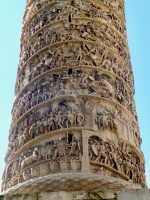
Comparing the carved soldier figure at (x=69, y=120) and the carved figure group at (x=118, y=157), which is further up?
the carved soldier figure at (x=69, y=120)

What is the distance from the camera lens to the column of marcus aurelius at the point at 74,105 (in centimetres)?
464

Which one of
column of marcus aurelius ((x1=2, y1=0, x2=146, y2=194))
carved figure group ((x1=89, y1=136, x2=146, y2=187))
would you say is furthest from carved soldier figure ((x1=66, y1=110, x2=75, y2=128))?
carved figure group ((x1=89, y1=136, x2=146, y2=187))

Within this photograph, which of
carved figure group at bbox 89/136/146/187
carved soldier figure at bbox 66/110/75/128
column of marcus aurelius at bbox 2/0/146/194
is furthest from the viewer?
carved soldier figure at bbox 66/110/75/128

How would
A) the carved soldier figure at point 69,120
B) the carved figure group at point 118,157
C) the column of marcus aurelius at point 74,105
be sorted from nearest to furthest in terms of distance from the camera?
the column of marcus aurelius at point 74,105, the carved figure group at point 118,157, the carved soldier figure at point 69,120

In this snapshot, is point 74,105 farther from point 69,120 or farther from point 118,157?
point 118,157

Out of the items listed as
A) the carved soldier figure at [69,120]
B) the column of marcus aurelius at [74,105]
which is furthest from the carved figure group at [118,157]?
the carved soldier figure at [69,120]

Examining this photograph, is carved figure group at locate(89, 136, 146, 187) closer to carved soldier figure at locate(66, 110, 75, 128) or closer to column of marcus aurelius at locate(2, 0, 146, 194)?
column of marcus aurelius at locate(2, 0, 146, 194)

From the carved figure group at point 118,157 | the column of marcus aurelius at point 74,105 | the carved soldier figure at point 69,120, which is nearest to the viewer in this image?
the column of marcus aurelius at point 74,105

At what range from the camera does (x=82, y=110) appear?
5172mm

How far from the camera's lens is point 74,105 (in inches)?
206

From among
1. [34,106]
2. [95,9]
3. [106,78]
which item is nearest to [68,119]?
[34,106]

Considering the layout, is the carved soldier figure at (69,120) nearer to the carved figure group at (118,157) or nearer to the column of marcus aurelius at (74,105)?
the column of marcus aurelius at (74,105)

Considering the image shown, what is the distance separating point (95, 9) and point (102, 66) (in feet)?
3.91

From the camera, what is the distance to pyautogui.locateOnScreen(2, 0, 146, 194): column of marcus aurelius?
4.64 metres
